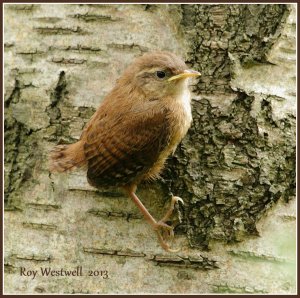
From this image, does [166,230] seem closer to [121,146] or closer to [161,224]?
[161,224]

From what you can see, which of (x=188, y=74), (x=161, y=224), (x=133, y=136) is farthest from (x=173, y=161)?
(x=188, y=74)

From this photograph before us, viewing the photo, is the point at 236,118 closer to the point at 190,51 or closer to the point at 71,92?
the point at 190,51

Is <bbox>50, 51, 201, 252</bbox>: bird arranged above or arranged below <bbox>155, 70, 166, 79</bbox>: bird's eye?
below

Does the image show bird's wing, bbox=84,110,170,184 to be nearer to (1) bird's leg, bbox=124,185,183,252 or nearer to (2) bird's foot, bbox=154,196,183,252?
(1) bird's leg, bbox=124,185,183,252

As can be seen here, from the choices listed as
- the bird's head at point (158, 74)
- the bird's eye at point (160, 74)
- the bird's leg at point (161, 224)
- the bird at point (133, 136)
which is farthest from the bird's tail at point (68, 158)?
the bird's eye at point (160, 74)

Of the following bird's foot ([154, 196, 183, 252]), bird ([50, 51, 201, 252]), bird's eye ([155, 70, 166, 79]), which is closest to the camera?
bird's foot ([154, 196, 183, 252])

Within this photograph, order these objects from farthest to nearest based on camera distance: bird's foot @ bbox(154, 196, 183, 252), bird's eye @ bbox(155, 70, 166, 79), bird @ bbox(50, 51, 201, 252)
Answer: bird's eye @ bbox(155, 70, 166, 79) → bird @ bbox(50, 51, 201, 252) → bird's foot @ bbox(154, 196, 183, 252)

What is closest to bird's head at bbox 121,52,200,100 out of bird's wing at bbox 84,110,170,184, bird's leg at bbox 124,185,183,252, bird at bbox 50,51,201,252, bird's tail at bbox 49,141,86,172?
bird at bbox 50,51,201,252
